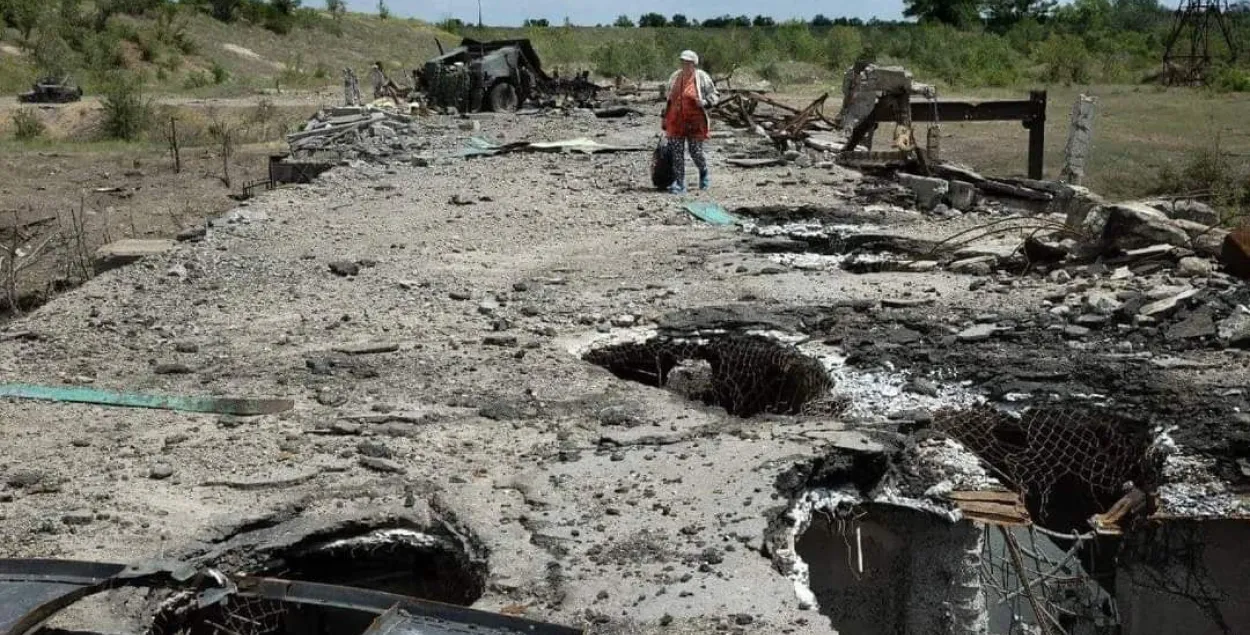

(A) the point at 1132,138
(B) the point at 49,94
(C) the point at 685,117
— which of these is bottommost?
(A) the point at 1132,138

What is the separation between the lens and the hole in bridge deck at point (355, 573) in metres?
4.29

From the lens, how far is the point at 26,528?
476cm

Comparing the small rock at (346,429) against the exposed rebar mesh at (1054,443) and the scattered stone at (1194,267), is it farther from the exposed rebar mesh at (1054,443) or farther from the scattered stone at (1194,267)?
the scattered stone at (1194,267)

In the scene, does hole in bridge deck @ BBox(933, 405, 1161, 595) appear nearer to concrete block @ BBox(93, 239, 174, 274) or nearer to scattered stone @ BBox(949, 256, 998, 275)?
scattered stone @ BBox(949, 256, 998, 275)

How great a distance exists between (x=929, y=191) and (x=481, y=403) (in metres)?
6.27

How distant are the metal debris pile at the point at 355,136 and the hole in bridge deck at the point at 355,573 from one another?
10282 mm

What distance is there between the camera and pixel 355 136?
16125 millimetres

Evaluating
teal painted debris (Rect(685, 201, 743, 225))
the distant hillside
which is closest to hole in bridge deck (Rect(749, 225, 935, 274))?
teal painted debris (Rect(685, 201, 743, 225))

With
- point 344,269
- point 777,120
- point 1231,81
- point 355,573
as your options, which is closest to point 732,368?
point 355,573

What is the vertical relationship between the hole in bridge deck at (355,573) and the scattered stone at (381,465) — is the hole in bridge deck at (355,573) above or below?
below

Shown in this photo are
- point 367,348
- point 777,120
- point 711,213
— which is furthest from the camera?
point 777,120

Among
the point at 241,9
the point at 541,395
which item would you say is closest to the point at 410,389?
the point at 541,395

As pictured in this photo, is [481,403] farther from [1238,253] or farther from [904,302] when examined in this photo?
[1238,253]

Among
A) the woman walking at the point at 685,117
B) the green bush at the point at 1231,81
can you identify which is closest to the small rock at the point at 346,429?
the woman walking at the point at 685,117
